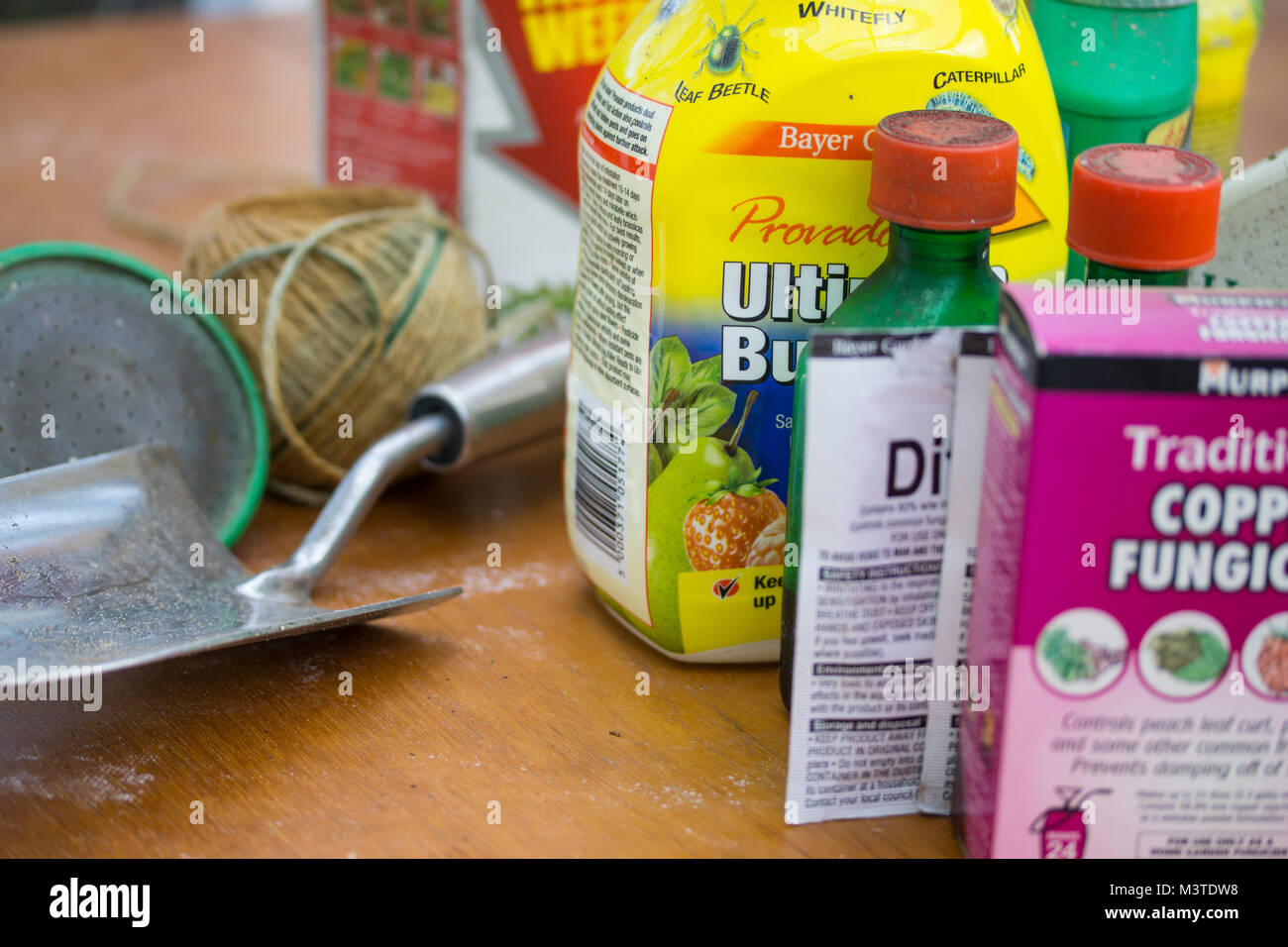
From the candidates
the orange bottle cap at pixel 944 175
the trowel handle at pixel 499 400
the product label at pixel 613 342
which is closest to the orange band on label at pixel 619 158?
the product label at pixel 613 342

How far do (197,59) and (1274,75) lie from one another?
1.08 meters

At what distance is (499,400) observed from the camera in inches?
31.9

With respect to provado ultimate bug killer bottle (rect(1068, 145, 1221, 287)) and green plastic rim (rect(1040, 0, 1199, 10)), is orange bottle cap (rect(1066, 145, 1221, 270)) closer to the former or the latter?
provado ultimate bug killer bottle (rect(1068, 145, 1221, 287))

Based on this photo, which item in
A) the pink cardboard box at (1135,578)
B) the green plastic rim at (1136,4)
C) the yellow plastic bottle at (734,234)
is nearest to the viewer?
the pink cardboard box at (1135,578)

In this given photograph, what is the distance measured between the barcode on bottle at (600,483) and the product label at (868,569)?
14 centimetres

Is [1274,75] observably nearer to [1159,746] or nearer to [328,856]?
[1159,746]

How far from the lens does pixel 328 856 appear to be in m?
0.54

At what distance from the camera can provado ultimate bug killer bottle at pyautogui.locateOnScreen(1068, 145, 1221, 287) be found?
0.51 meters

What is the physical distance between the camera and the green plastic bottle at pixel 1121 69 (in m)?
0.68

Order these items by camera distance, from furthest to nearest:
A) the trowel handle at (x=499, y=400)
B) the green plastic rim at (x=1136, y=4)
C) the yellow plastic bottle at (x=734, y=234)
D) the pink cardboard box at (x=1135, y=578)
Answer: the trowel handle at (x=499, y=400)
the green plastic rim at (x=1136, y=4)
the yellow plastic bottle at (x=734, y=234)
the pink cardboard box at (x=1135, y=578)

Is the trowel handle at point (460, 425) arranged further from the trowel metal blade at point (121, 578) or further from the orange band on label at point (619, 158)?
the orange band on label at point (619, 158)

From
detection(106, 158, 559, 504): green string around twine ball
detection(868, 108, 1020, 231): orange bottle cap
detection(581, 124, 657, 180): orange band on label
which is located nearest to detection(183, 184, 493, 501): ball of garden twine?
detection(106, 158, 559, 504): green string around twine ball

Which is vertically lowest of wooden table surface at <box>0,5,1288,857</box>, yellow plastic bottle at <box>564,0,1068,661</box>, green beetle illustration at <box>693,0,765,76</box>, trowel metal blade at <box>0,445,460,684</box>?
wooden table surface at <box>0,5,1288,857</box>

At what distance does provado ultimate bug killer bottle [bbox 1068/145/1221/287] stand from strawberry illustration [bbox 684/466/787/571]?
179 millimetres
